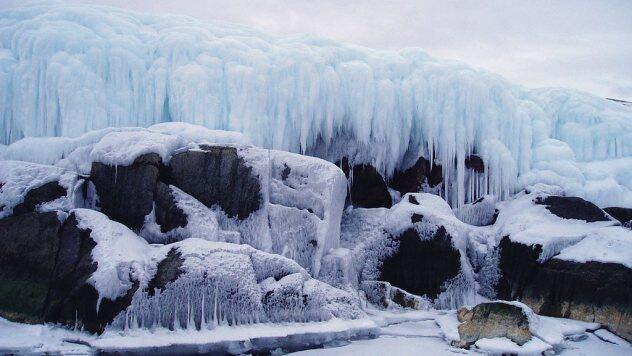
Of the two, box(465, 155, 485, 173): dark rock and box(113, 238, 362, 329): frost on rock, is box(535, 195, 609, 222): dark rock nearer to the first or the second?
box(465, 155, 485, 173): dark rock

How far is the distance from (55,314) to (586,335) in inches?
301

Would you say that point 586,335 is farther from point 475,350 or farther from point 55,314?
point 55,314

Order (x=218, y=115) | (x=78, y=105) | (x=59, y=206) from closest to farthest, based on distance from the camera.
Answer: (x=59, y=206)
(x=78, y=105)
(x=218, y=115)

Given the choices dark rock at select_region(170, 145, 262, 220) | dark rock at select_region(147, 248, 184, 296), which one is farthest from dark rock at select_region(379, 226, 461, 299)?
dark rock at select_region(147, 248, 184, 296)

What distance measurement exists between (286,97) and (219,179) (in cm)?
320

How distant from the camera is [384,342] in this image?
25.0ft

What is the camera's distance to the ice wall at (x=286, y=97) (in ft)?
35.7

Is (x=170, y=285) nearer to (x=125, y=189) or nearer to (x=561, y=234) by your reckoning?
(x=125, y=189)

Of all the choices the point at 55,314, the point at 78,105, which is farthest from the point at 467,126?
the point at 55,314

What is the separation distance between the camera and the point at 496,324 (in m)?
7.82

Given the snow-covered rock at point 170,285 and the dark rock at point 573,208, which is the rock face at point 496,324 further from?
the dark rock at point 573,208

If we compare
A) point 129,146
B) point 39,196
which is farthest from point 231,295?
point 39,196

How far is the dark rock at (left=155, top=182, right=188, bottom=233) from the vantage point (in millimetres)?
8703

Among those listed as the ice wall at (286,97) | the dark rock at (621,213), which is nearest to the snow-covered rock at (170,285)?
the ice wall at (286,97)
